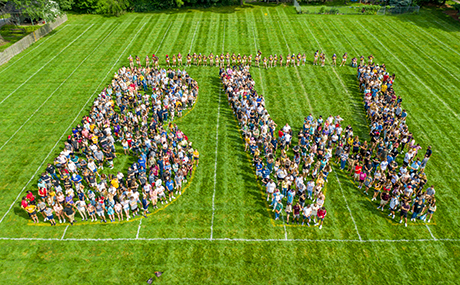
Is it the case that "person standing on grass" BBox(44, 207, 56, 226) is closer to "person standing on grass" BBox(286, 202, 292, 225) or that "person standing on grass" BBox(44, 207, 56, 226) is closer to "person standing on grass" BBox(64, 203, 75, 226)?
"person standing on grass" BBox(64, 203, 75, 226)

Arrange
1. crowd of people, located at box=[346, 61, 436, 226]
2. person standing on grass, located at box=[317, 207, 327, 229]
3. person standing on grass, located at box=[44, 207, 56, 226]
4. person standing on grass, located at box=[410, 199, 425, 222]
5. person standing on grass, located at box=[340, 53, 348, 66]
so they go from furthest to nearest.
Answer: person standing on grass, located at box=[340, 53, 348, 66], crowd of people, located at box=[346, 61, 436, 226], person standing on grass, located at box=[410, 199, 425, 222], person standing on grass, located at box=[44, 207, 56, 226], person standing on grass, located at box=[317, 207, 327, 229]

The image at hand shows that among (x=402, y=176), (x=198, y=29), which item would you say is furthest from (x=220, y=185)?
(x=198, y=29)

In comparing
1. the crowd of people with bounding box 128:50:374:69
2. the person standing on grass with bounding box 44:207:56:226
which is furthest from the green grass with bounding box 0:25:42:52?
the person standing on grass with bounding box 44:207:56:226

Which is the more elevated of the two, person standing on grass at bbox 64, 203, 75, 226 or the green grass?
the green grass

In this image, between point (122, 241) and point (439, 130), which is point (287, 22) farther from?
point (122, 241)

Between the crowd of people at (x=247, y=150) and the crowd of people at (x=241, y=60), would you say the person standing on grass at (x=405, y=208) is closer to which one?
the crowd of people at (x=247, y=150)

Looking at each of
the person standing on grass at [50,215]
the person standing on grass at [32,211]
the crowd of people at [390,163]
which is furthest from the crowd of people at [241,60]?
the person standing on grass at [50,215]
